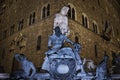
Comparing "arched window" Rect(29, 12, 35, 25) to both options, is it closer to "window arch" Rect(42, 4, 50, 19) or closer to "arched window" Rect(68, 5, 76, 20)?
"window arch" Rect(42, 4, 50, 19)

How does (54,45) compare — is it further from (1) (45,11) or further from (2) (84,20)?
(2) (84,20)

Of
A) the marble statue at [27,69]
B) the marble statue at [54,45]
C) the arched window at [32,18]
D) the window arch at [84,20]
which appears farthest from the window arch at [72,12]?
the marble statue at [27,69]

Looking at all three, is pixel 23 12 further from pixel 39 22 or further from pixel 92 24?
pixel 92 24

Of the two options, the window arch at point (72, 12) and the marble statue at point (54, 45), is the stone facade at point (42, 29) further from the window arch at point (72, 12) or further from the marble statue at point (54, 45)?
the marble statue at point (54, 45)

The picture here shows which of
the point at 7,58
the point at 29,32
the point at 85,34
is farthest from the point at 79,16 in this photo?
the point at 7,58

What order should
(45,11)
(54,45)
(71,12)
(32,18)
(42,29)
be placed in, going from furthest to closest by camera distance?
(32,18), (45,11), (71,12), (42,29), (54,45)

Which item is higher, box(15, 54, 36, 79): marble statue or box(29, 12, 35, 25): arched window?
box(29, 12, 35, 25): arched window

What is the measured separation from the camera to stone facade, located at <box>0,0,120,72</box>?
573 inches

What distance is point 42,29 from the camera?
1468cm

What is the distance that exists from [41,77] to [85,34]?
10.1m

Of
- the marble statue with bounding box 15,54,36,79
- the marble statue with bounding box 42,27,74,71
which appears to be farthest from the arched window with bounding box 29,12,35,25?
the marble statue with bounding box 15,54,36,79

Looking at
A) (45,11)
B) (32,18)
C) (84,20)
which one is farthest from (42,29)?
(84,20)

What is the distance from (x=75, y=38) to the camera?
47.4 ft

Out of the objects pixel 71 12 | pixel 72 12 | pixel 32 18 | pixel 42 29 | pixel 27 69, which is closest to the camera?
pixel 27 69
